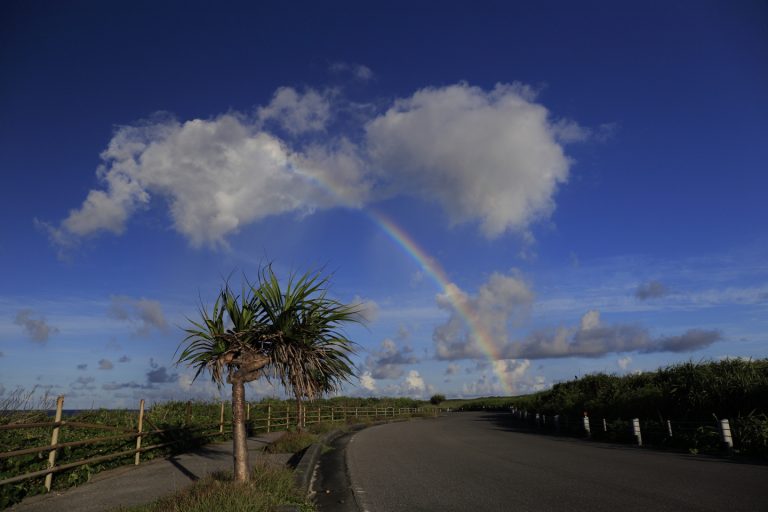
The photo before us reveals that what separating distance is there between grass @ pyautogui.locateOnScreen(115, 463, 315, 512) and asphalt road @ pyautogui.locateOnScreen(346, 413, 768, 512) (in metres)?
1.38

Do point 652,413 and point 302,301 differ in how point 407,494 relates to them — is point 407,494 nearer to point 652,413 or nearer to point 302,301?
point 302,301

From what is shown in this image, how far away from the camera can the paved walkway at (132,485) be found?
28.9 feet

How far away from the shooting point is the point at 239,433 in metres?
8.26

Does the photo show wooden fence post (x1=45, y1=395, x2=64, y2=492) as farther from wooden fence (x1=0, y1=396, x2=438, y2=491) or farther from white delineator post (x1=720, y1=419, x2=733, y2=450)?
white delineator post (x1=720, y1=419, x2=733, y2=450)

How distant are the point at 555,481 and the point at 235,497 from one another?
6928 millimetres

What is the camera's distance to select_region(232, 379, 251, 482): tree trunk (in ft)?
26.8

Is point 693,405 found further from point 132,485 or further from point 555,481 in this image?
point 132,485

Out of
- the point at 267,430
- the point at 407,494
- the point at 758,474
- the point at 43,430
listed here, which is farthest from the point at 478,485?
the point at 267,430

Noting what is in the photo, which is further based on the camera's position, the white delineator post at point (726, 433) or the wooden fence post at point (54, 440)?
the white delineator post at point (726, 433)

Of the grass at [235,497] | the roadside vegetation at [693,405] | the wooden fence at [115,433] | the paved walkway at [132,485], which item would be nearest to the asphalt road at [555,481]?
the grass at [235,497]

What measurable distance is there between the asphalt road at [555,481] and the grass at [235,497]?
1.38 metres

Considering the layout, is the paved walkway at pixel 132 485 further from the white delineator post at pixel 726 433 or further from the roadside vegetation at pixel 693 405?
the roadside vegetation at pixel 693 405

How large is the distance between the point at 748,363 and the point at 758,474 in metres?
11.5

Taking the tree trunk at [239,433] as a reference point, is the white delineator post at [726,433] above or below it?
below
